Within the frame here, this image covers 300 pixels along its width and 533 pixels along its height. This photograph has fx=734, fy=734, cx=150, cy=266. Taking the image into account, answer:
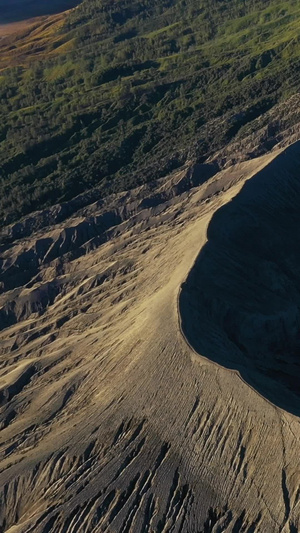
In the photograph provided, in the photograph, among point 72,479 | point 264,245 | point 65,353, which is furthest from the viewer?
point 264,245

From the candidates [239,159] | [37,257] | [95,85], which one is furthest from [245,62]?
[37,257]

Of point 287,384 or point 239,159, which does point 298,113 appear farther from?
point 287,384

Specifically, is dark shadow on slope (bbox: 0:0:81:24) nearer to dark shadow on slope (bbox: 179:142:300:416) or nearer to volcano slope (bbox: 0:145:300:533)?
volcano slope (bbox: 0:145:300:533)

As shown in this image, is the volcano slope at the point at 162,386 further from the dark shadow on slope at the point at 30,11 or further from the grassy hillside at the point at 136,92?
the dark shadow on slope at the point at 30,11

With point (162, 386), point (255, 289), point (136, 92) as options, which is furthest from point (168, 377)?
point (136, 92)

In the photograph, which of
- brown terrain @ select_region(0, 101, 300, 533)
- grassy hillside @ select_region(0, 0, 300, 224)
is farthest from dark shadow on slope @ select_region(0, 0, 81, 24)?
brown terrain @ select_region(0, 101, 300, 533)

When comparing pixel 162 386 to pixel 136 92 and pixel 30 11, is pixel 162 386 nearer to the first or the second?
pixel 136 92
